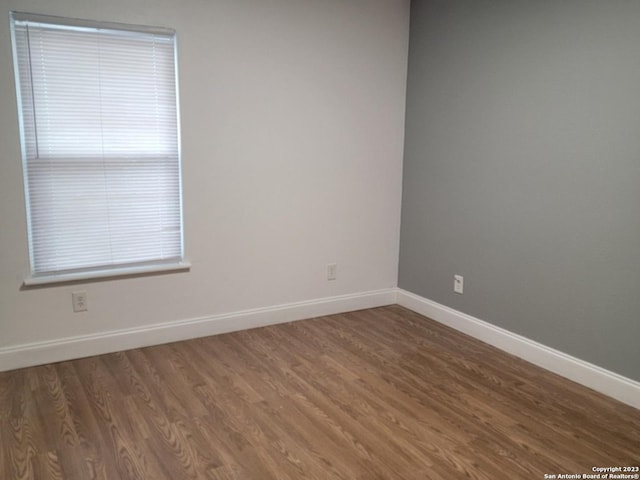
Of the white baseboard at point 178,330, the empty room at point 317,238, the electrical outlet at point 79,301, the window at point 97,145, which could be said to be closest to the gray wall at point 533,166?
the empty room at point 317,238

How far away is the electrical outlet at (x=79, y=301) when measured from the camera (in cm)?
304

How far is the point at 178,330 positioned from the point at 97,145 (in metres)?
1.28

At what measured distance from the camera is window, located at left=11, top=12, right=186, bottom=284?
9.27ft

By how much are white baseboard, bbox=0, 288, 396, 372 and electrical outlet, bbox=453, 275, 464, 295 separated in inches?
27.1

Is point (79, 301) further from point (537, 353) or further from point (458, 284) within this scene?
point (537, 353)

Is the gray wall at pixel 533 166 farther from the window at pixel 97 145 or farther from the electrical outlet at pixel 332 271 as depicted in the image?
the window at pixel 97 145

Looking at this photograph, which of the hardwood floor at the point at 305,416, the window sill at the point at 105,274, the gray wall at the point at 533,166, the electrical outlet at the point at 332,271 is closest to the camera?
the hardwood floor at the point at 305,416

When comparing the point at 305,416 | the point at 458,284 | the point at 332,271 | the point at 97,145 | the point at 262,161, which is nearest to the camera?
the point at 305,416

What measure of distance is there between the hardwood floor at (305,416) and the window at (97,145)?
2.21 ft

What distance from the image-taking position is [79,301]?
3.06m

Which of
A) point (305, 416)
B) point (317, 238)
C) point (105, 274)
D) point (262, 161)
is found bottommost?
point (305, 416)

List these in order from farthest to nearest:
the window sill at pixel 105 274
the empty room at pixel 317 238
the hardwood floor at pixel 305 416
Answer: the window sill at pixel 105 274
the empty room at pixel 317 238
the hardwood floor at pixel 305 416

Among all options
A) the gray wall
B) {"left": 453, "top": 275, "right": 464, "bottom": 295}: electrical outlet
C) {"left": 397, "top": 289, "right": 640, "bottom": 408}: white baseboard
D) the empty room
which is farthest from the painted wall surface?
{"left": 453, "top": 275, "right": 464, "bottom": 295}: electrical outlet

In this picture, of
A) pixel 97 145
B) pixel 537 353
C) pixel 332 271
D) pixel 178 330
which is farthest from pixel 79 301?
pixel 537 353
